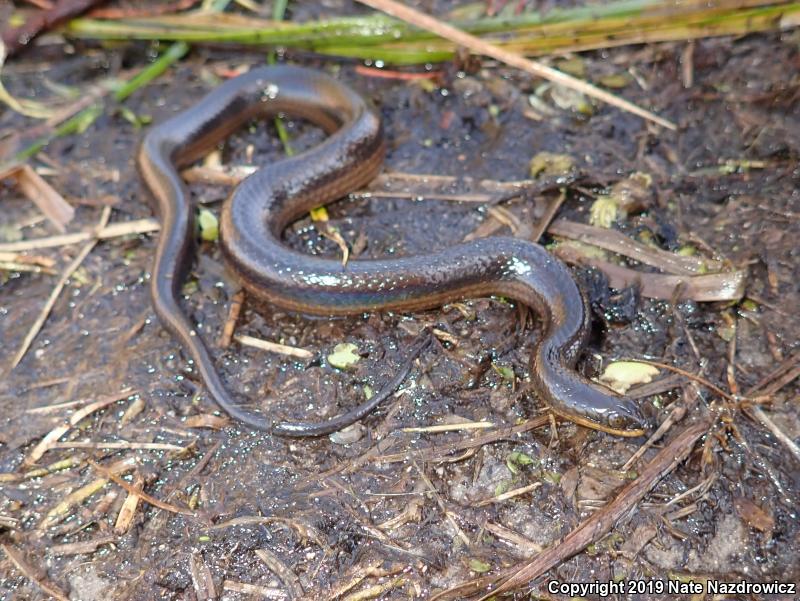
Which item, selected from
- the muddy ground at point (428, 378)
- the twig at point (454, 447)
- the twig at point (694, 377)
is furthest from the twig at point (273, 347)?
the twig at point (694, 377)

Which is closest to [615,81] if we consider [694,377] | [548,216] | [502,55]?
[502,55]

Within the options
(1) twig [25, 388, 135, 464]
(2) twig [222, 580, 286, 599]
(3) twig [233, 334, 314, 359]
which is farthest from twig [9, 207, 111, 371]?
(2) twig [222, 580, 286, 599]

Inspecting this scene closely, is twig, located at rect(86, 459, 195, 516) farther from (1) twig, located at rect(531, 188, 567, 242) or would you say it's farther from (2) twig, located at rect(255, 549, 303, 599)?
(1) twig, located at rect(531, 188, 567, 242)

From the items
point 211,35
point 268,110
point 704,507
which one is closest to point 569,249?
point 704,507

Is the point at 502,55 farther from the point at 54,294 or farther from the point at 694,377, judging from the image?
the point at 54,294

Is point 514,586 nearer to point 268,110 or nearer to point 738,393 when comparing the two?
point 738,393
